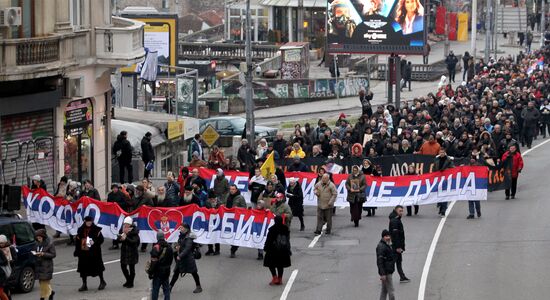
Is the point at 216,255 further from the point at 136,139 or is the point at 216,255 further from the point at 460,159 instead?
the point at 136,139

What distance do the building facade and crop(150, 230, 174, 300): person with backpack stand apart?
8.78 metres

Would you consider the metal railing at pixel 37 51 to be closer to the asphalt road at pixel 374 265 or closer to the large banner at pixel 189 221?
the large banner at pixel 189 221

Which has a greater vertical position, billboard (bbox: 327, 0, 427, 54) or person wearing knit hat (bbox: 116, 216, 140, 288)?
billboard (bbox: 327, 0, 427, 54)

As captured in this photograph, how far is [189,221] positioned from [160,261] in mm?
4742

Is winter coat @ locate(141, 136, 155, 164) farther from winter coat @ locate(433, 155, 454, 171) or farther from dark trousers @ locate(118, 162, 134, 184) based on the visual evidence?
winter coat @ locate(433, 155, 454, 171)

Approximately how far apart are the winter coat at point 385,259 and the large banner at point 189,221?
175 inches

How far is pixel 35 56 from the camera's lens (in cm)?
3253

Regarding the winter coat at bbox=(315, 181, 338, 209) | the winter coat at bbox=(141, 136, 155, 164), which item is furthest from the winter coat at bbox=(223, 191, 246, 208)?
the winter coat at bbox=(141, 136, 155, 164)

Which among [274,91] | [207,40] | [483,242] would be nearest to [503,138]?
[483,242]

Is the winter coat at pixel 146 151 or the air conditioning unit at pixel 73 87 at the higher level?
the air conditioning unit at pixel 73 87

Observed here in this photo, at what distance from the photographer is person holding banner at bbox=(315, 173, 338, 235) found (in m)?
30.4

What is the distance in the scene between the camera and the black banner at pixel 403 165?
112 feet

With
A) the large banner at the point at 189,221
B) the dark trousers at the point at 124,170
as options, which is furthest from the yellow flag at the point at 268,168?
the dark trousers at the point at 124,170

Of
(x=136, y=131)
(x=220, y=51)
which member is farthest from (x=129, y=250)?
(x=220, y=51)
